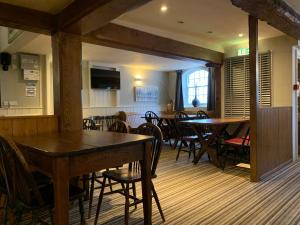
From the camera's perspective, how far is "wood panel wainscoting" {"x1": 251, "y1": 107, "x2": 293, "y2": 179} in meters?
3.57

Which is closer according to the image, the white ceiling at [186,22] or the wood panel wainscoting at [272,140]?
the white ceiling at [186,22]

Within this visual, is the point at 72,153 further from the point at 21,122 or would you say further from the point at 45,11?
the point at 45,11

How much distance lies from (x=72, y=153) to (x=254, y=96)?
9.00 feet

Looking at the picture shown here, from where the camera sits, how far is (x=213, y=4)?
3461 millimetres

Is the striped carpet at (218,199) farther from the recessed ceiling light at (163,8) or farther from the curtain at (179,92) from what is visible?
the curtain at (179,92)

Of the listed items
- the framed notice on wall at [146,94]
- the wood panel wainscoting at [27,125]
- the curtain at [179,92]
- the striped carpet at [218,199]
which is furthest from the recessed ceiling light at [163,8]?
the curtain at [179,92]

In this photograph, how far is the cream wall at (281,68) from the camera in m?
4.77

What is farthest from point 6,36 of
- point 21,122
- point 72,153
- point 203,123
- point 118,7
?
point 72,153

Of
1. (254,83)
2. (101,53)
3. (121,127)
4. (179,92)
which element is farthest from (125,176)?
(179,92)

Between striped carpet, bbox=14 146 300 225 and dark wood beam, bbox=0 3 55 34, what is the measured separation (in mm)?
2070

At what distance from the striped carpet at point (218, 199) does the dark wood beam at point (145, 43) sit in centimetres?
213

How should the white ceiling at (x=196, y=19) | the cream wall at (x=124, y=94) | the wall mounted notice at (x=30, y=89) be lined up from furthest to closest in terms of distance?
the cream wall at (x=124, y=94)
the wall mounted notice at (x=30, y=89)
the white ceiling at (x=196, y=19)

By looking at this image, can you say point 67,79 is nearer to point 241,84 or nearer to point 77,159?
point 77,159

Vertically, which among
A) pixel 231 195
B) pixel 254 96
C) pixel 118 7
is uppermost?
pixel 118 7
